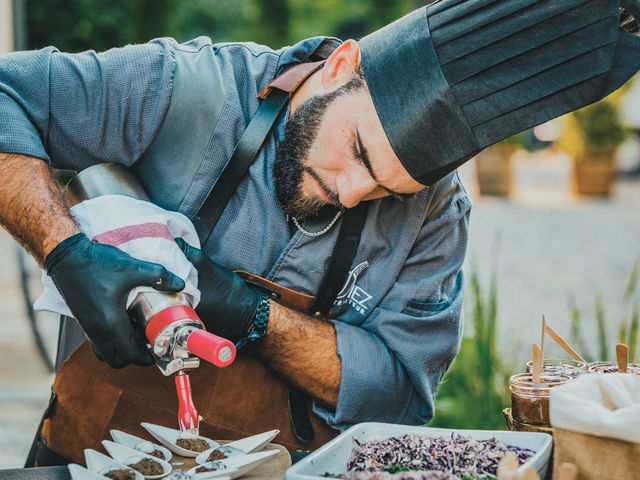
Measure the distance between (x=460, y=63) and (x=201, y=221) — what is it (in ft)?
2.34

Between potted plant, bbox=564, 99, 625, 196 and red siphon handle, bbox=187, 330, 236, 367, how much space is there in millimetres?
10447

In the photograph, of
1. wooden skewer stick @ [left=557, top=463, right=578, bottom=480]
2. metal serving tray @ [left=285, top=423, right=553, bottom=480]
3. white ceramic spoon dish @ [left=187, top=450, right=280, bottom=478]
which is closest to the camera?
wooden skewer stick @ [left=557, top=463, right=578, bottom=480]

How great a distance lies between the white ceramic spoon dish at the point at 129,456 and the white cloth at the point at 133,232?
328mm

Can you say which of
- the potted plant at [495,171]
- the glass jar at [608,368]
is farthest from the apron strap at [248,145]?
the potted plant at [495,171]

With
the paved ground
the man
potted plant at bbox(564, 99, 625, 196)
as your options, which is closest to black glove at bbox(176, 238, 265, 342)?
the man

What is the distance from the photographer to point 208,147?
2.11m

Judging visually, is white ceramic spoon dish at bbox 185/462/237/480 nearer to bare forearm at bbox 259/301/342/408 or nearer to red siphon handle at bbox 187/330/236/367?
red siphon handle at bbox 187/330/236/367

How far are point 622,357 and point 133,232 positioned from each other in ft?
3.27

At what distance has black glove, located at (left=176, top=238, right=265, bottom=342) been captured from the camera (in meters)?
1.92

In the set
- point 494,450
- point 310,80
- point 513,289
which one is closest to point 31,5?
point 513,289

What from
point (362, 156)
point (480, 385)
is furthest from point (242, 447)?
point (480, 385)

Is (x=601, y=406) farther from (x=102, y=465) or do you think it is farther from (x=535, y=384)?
(x=102, y=465)

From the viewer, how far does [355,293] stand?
7.11ft

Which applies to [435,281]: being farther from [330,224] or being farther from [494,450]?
[494,450]
